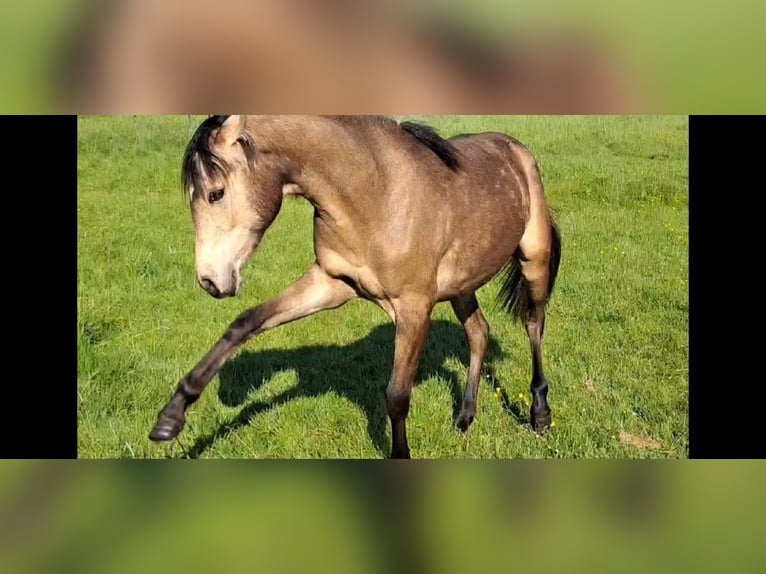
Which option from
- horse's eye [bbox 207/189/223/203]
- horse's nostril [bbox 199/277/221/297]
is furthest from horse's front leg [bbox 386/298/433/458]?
horse's eye [bbox 207/189/223/203]

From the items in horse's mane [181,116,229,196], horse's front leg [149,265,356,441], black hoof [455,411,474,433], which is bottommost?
black hoof [455,411,474,433]

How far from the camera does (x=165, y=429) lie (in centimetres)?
256

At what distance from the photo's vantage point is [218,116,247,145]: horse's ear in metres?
2.30

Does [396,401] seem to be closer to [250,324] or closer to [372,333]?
[250,324]

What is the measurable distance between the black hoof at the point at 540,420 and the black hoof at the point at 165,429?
6.50ft

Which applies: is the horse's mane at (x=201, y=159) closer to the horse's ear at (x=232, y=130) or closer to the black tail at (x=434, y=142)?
the horse's ear at (x=232, y=130)

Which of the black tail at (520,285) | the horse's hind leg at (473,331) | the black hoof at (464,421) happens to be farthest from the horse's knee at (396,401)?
the black tail at (520,285)

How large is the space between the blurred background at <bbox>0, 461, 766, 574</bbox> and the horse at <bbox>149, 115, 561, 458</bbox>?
103cm

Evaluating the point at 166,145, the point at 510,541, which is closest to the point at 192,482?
the point at 510,541

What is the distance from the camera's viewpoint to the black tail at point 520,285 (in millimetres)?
4102

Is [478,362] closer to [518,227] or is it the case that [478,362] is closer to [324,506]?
[518,227]

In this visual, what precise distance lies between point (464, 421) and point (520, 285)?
36.3 inches

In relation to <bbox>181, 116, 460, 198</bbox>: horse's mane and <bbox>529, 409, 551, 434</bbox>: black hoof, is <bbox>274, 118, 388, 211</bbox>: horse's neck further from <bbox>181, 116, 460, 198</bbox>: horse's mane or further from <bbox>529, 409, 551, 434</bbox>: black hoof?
<bbox>529, 409, 551, 434</bbox>: black hoof
